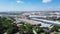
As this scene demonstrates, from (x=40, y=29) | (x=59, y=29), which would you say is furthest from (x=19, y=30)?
(x=59, y=29)

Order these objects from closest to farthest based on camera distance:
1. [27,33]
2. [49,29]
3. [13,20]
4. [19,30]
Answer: [27,33] < [19,30] < [49,29] < [13,20]

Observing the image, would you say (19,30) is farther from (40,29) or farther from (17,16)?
(17,16)

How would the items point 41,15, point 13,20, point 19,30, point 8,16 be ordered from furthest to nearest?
point 41,15 → point 8,16 → point 13,20 → point 19,30

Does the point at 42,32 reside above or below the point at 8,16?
below

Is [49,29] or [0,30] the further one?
[49,29]

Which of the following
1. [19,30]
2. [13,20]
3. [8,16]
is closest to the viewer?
[19,30]

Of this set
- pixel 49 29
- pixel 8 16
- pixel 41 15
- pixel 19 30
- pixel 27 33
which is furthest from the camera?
pixel 41 15

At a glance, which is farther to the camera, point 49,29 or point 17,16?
point 17,16

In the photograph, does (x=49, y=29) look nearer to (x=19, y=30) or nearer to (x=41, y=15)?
(x=19, y=30)

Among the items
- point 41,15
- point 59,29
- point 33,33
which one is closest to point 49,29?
point 59,29
